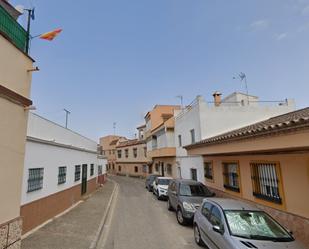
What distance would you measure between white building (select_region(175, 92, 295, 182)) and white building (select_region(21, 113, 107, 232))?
28.8ft

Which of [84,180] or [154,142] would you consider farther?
[154,142]

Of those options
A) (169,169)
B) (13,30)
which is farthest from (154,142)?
(13,30)

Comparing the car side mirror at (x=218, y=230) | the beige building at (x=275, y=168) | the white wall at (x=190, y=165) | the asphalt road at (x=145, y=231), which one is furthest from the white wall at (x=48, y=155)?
the white wall at (x=190, y=165)

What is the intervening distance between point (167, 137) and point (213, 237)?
19486mm

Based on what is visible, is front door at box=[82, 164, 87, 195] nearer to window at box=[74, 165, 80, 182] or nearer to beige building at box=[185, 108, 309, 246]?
window at box=[74, 165, 80, 182]

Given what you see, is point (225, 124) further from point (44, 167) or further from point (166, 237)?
point (44, 167)

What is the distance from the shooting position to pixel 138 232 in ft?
30.9

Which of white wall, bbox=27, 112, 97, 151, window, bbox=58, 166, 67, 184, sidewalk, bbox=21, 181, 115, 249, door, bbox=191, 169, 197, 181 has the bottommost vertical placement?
sidewalk, bbox=21, 181, 115, 249

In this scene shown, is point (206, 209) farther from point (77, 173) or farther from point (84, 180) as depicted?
point (84, 180)

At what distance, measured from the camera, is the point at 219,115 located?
16.9 m

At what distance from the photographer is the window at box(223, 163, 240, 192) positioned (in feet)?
38.4

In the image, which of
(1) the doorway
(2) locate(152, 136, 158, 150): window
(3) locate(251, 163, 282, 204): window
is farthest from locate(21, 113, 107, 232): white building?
(2) locate(152, 136, 158, 150): window

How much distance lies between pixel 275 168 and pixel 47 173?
9613mm

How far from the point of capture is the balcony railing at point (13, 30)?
5270 mm
